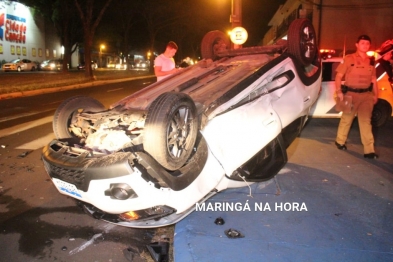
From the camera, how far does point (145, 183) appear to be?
2615 mm

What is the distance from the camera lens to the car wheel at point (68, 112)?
366cm

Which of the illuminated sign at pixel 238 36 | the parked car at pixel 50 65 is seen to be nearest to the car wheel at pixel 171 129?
the illuminated sign at pixel 238 36

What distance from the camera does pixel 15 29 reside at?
39.2m

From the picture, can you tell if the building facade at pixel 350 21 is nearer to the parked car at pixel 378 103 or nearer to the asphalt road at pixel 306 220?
the parked car at pixel 378 103

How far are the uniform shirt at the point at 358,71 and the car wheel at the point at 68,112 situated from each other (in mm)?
3689

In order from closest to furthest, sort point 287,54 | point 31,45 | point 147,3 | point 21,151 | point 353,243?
point 353,243 → point 287,54 → point 21,151 → point 147,3 → point 31,45

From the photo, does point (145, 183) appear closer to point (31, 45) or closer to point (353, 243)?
point (353, 243)

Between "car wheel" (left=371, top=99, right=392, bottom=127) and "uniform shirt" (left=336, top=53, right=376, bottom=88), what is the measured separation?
94.6 inches

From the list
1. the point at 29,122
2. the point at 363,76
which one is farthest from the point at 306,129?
the point at 29,122

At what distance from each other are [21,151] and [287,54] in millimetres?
4712

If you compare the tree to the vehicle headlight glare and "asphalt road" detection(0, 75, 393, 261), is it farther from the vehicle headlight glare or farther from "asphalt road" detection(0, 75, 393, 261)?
the vehicle headlight glare

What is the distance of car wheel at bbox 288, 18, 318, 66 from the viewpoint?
13.9 feet

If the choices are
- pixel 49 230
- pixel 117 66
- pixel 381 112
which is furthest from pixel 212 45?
pixel 117 66

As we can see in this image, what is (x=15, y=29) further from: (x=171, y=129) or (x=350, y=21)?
(x=171, y=129)
